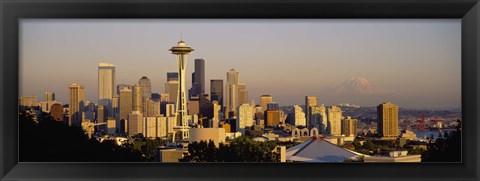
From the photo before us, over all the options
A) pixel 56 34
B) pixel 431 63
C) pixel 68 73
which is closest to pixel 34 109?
pixel 56 34

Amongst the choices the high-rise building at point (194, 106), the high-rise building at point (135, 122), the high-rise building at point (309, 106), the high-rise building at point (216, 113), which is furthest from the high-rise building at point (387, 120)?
the high-rise building at point (135, 122)

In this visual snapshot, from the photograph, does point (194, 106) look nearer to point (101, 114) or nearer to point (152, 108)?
point (152, 108)

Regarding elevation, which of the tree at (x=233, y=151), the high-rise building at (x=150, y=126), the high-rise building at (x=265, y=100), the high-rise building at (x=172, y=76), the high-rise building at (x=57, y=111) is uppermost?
the high-rise building at (x=172, y=76)

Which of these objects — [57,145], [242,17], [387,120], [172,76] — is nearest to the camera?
[242,17]

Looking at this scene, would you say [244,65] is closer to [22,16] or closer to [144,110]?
[144,110]

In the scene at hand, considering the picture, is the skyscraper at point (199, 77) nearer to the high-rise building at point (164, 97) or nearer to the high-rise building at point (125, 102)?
the high-rise building at point (164, 97)

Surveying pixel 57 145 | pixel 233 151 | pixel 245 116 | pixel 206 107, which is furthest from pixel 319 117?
pixel 57 145
